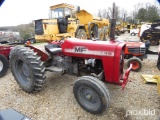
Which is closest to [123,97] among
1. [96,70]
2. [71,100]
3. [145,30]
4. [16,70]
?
[96,70]

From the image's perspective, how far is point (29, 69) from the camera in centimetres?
376

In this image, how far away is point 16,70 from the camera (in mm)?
4297

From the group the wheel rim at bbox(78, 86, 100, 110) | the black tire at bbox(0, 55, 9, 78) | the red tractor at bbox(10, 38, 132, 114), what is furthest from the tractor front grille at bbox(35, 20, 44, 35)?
the wheel rim at bbox(78, 86, 100, 110)

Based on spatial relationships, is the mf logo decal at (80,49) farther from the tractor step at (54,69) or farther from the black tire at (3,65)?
the black tire at (3,65)

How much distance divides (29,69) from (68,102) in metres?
1.08

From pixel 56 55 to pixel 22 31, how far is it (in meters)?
20.3

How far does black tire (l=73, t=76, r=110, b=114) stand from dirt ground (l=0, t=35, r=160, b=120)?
0.14 m

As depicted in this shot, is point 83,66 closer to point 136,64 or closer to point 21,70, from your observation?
point 21,70

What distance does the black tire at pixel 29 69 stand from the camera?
3.72 metres

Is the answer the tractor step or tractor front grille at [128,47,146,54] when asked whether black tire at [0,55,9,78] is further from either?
tractor front grille at [128,47,146,54]

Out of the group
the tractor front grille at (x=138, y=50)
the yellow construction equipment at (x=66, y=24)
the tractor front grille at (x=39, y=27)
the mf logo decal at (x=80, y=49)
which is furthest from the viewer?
the tractor front grille at (x=39, y=27)

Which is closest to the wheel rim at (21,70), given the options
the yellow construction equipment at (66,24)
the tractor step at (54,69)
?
the tractor step at (54,69)

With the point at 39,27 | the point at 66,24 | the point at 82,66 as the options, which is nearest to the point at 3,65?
the point at 82,66

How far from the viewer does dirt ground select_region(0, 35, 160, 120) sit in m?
3.17
